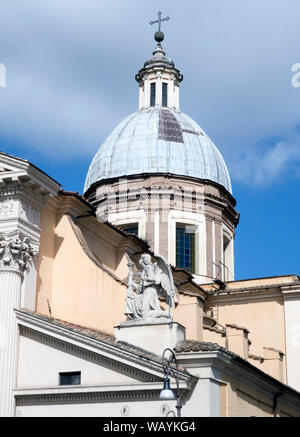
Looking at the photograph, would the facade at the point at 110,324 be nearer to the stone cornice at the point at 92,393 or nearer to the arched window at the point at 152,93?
the stone cornice at the point at 92,393

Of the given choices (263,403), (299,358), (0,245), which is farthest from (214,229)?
(0,245)

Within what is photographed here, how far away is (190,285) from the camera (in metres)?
33.8

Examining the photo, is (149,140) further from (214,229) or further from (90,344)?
(90,344)

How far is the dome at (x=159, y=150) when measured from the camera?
128ft

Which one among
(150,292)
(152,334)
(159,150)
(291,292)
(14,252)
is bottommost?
(152,334)

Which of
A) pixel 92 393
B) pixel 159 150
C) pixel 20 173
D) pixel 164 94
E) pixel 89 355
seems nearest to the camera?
pixel 92 393

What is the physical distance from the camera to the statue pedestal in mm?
21969

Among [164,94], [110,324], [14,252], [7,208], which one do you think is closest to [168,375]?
[110,324]

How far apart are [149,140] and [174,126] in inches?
59.4

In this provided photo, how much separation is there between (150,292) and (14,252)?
12.2 feet

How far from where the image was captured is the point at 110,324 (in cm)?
2519

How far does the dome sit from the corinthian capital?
1572cm

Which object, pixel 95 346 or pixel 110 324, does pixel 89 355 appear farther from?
pixel 110 324
